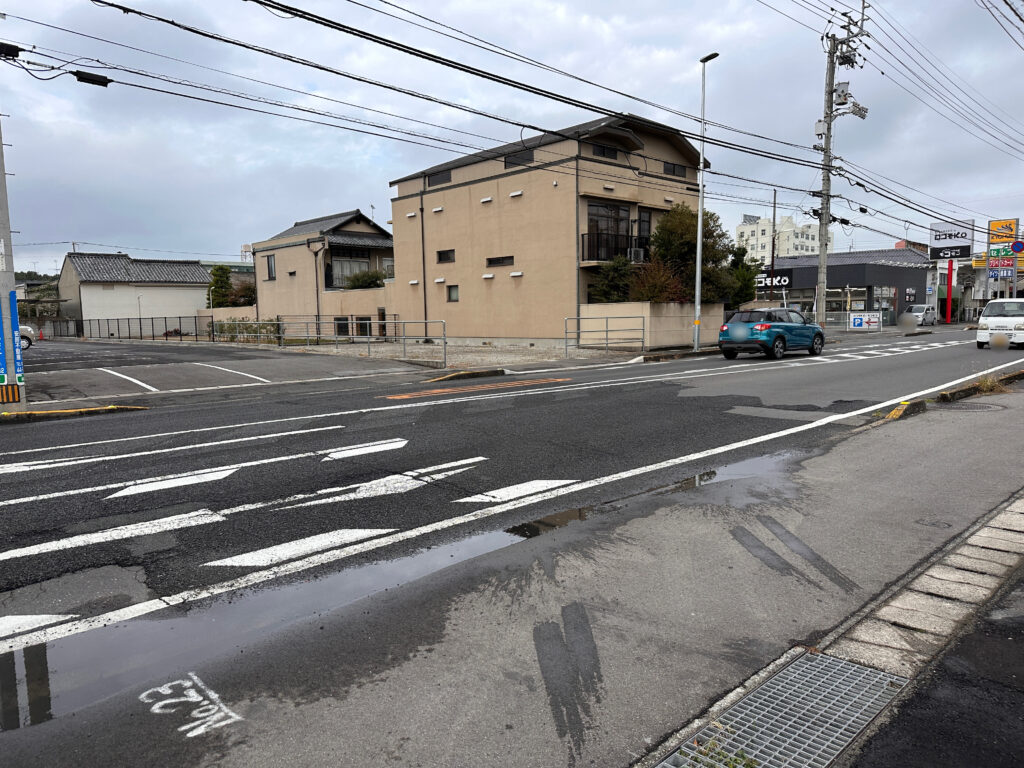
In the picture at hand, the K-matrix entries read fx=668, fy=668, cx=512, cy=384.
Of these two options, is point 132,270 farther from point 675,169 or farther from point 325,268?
point 675,169

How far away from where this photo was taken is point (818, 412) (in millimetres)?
10531

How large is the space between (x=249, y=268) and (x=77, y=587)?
7490 centimetres

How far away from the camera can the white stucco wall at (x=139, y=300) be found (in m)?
53.9

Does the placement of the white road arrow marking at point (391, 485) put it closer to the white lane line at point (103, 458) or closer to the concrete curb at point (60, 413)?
the white lane line at point (103, 458)

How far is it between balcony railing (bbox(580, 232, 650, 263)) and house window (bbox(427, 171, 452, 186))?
965 centimetres

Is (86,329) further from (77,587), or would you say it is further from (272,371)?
(77,587)

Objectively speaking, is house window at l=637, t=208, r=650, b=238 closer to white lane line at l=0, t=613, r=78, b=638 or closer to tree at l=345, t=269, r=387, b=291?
tree at l=345, t=269, r=387, b=291

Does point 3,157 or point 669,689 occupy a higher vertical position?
point 3,157

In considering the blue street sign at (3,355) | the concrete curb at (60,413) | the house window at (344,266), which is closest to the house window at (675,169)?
the house window at (344,266)

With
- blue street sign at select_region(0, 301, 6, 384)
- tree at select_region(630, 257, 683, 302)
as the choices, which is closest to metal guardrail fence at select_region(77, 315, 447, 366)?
tree at select_region(630, 257, 683, 302)

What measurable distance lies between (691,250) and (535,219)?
7.16m

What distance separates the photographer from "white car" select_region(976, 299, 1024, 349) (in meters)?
23.6

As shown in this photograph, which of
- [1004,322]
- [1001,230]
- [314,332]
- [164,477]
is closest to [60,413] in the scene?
[164,477]

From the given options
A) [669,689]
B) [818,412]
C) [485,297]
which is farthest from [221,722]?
[485,297]
